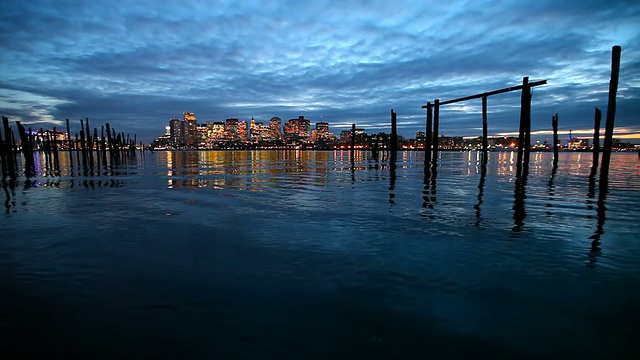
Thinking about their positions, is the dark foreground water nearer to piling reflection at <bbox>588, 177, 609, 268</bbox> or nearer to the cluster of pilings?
piling reflection at <bbox>588, 177, 609, 268</bbox>

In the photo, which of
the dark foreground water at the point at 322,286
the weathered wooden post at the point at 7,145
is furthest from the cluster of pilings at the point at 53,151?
the dark foreground water at the point at 322,286

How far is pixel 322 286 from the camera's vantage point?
4.09m

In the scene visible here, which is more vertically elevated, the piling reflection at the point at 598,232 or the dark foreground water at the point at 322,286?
the piling reflection at the point at 598,232

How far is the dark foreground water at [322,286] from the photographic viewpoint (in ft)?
9.68

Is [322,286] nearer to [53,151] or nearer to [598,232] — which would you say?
[598,232]

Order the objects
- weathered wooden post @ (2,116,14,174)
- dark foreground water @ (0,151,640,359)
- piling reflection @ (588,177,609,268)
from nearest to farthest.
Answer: dark foreground water @ (0,151,640,359) < piling reflection @ (588,177,609,268) < weathered wooden post @ (2,116,14,174)

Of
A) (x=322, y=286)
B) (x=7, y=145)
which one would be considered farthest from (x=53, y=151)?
(x=322, y=286)

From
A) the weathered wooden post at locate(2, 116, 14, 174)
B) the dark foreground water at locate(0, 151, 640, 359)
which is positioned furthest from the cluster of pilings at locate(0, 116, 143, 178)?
the dark foreground water at locate(0, 151, 640, 359)

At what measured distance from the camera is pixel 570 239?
6.08 meters

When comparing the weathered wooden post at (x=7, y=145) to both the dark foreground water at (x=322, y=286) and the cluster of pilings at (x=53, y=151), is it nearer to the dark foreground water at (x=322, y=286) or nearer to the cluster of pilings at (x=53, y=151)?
the cluster of pilings at (x=53, y=151)

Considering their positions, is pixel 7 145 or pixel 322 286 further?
pixel 7 145

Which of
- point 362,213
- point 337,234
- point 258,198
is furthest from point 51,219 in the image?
point 362,213

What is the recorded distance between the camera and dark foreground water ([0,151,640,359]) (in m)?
2.95

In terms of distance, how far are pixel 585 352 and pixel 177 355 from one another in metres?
3.52
